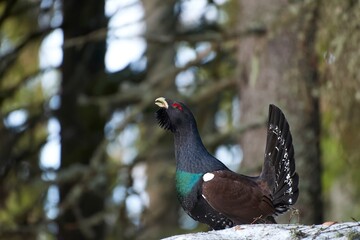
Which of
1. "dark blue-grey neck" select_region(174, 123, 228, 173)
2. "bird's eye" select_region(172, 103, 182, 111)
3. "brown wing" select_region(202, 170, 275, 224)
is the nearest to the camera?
"brown wing" select_region(202, 170, 275, 224)

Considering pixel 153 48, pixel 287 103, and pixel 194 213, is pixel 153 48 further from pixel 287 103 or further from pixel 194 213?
pixel 194 213

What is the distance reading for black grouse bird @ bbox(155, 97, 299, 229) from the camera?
22.3 ft

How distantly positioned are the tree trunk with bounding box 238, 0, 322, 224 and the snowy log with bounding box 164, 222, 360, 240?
3794 mm

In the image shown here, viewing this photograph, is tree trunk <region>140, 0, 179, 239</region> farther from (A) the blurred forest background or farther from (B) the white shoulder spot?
(B) the white shoulder spot

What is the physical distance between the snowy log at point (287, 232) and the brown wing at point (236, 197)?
845 mm

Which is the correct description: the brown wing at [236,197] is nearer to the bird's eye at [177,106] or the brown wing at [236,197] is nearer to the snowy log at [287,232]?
the bird's eye at [177,106]

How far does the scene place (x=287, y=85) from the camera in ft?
32.5

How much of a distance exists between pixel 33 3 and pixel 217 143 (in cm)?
277

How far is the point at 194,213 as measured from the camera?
6.82 meters

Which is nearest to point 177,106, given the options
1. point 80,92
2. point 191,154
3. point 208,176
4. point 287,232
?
point 191,154

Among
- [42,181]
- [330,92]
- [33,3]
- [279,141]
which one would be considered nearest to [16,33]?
[33,3]

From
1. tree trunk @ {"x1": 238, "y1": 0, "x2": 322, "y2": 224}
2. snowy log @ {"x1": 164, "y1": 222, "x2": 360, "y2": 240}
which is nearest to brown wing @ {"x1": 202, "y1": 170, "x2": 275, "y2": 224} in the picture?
snowy log @ {"x1": 164, "y1": 222, "x2": 360, "y2": 240}

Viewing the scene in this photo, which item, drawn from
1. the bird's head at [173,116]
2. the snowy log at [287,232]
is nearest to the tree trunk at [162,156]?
the bird's head at [173,116]

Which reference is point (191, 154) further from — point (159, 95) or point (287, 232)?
point (159, 95)
